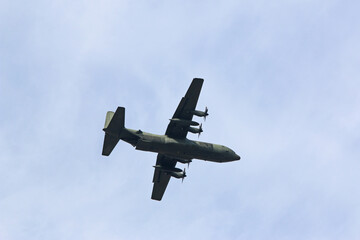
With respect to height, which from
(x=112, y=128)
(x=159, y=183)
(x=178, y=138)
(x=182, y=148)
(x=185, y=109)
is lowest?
(x=159, y=183)

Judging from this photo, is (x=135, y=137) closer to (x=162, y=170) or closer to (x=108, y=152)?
(x=108, y=152)

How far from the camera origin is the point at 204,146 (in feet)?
230

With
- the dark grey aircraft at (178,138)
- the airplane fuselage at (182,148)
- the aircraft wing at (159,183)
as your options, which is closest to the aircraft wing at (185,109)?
the dark grey aircraft at (178,138)

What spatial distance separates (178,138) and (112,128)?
7.42 meters

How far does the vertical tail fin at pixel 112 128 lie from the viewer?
6581 centimetres

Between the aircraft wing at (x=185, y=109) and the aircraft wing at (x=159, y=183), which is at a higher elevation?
the aircraft wing at (x=185, y=109)

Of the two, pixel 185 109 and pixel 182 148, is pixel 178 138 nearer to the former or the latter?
pixel 182 148

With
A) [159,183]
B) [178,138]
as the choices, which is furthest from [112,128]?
[159,183]

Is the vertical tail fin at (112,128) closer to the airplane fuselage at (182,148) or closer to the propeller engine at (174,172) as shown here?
the airplane fuselage at (182,148)

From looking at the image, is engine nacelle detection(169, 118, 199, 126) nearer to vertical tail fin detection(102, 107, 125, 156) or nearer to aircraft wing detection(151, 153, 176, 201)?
vertical tail fin detection(102, 107, 125, 156)

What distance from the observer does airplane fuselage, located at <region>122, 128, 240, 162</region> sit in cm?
6794

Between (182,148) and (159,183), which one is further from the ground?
(182,148)

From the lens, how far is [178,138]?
69688 mm

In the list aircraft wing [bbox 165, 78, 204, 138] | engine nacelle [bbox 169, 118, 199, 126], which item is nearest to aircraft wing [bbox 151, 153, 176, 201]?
aircraft wing [bbox 165, 78, 204, 138]
